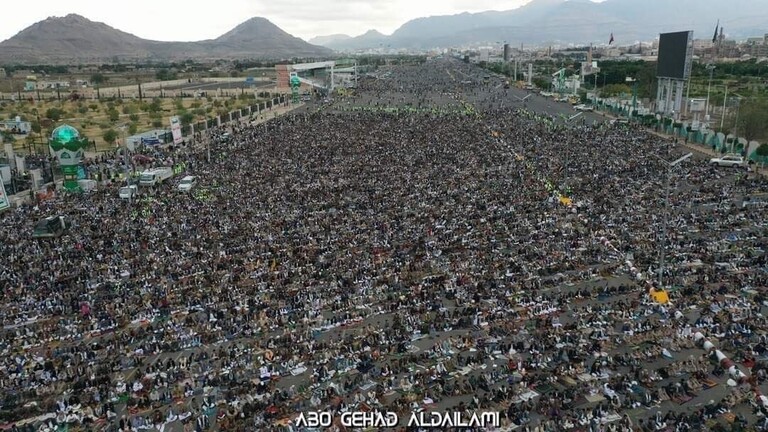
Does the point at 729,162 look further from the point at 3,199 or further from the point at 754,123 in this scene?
the point at 3,199

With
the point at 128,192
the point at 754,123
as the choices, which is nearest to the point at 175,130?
the point at 128,192

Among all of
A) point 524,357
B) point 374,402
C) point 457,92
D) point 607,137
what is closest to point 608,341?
point 524,357

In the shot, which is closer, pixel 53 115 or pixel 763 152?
pixel 763 152

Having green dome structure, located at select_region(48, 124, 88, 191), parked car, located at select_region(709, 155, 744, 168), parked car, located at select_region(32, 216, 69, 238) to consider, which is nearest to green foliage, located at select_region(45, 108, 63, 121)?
green dome structure, located at select_region(48, 124, 88, 191)

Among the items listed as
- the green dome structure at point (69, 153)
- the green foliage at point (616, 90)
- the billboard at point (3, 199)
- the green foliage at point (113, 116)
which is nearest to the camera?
the billboard at point (3, 199)

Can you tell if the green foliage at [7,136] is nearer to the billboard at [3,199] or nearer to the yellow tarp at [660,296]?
the billboard at [3,199]

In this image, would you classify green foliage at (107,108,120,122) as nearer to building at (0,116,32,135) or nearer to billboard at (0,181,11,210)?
building at (0,116,32,135)

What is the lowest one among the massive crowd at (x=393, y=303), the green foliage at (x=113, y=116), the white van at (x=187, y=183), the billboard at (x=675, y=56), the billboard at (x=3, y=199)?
the massive crowd at (x=393, y=303)

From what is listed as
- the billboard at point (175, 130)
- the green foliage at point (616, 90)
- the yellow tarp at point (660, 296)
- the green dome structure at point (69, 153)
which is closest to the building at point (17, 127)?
the billboard at point (175, 130)
